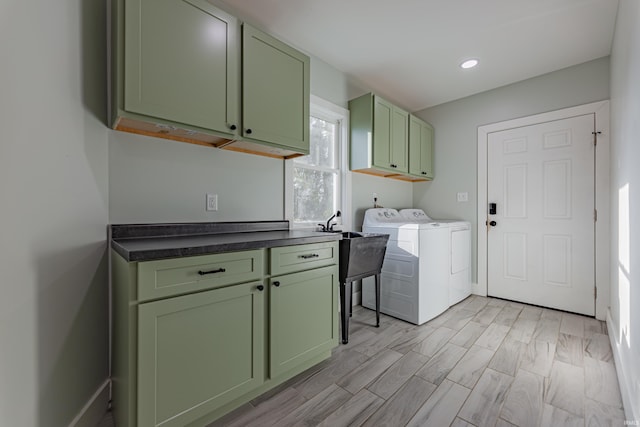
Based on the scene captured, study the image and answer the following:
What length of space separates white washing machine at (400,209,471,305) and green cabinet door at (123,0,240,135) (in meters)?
2.42

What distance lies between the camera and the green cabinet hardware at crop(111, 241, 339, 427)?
1.11 m

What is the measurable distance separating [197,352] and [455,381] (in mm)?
1551

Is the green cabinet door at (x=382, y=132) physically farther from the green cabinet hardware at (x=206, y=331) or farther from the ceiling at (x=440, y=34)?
the green cabinet hardware at (x=206, y=331)

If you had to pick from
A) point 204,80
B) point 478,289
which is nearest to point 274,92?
point 204,80

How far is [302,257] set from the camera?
1715 millimetres

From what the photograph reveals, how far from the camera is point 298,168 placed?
2621mm

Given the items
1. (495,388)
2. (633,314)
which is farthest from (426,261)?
(633,314)

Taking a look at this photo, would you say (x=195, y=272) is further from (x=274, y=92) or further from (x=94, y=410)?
(x=274, y=92)

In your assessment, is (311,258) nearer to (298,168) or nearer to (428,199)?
(298,168)

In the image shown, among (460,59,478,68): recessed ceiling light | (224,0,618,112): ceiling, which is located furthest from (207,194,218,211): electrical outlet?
(460,59,478,68): recessed ceiling light

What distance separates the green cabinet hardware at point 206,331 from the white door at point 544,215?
2703 millimetres

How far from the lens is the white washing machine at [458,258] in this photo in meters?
2.99

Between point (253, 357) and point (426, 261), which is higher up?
point (426, 261)

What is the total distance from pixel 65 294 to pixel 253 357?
35.6 inches
